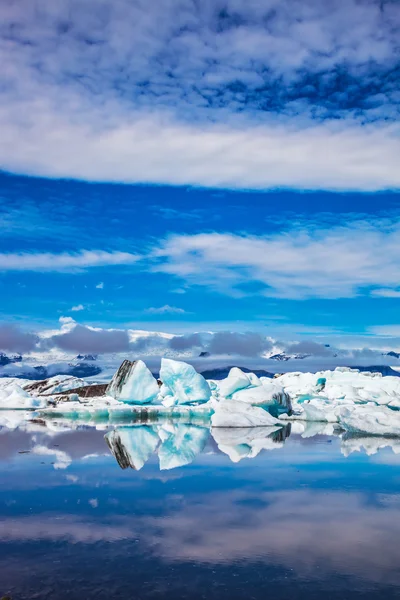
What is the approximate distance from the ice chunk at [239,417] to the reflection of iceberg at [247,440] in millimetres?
180

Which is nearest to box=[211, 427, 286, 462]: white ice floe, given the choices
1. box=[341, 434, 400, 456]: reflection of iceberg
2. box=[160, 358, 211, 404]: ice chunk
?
box=[341, 434, 400, 456]: reflection of iceberg

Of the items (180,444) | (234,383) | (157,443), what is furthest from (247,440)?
(234,383)

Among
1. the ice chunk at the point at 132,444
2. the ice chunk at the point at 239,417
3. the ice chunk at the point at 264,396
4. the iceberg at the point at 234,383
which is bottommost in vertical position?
the ice chunk at the point at 132,444

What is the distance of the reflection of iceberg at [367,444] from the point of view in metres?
12.1

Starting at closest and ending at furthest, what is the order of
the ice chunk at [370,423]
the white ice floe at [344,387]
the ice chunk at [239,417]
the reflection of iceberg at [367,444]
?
the reflection of iceberg at [367,444] → the ice chunk at [370,423] → the ice chunk at [239,417] → the white ice floe at [344,387]

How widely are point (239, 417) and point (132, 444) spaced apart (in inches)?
190

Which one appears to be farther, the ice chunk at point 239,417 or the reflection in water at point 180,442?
the ice chunk at point 239,417

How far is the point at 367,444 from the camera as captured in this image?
13172mm

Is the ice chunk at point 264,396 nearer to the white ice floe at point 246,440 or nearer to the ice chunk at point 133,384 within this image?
the white ice floe at point 246,440

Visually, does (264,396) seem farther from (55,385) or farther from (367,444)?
(55,385)

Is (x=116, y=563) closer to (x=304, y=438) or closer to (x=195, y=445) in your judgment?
(x=195, y=445)

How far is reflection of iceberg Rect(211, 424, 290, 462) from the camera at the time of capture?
11.6 m

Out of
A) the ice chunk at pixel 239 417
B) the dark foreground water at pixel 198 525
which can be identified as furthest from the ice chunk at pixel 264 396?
the dark foreground water at pixel 198 525

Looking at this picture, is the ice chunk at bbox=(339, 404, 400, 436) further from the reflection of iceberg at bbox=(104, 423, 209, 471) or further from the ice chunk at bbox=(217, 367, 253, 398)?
the ice chunk at bbox=(217, 367, 253, 398)
